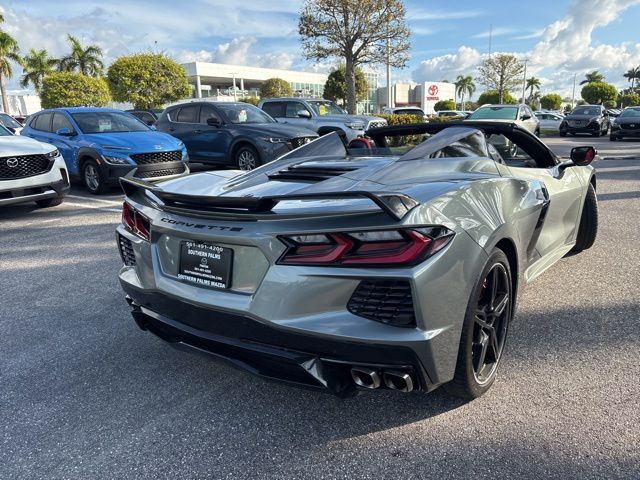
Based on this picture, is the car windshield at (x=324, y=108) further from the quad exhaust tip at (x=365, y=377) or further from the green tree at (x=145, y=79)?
the green tree at (x=145, y=79)

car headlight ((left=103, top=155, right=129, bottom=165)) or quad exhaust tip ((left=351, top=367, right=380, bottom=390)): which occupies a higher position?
car headlight ((left=103, top=155, right=129, bottom=165))

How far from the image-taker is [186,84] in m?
34.5

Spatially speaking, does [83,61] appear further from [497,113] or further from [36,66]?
[497,113]

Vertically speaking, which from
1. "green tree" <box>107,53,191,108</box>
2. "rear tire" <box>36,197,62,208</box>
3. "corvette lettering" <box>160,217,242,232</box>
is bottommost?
"rear tire" <box>36,197,62,208</box>

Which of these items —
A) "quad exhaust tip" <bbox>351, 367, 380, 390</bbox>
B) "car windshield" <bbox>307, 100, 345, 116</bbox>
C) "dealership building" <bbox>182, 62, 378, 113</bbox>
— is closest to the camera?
"quad exhaust tip" <bbox>351, 367, 380, 390</bbox>

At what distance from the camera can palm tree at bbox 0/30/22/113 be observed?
151 ft

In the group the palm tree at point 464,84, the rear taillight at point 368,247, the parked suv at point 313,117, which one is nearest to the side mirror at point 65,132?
the parked suv at point 313,117

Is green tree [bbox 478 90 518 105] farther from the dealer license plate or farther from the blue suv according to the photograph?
the dealer license plate

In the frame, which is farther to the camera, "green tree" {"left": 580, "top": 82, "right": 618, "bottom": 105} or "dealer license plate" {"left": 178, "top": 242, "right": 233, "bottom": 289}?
"green tree" {"left": 580, "top": 82, "right": 618, "bottom": 105}

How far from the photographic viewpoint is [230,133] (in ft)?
34.8

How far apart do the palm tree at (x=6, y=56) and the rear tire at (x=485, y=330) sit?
184 feet

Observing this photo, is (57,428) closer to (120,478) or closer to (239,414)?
(120,478)

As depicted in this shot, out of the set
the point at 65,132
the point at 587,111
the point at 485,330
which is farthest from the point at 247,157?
the point at 587,111

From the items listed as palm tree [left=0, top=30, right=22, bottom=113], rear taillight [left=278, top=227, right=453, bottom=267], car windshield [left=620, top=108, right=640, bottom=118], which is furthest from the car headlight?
palm tree [left=0, top=30, right=22, bottom=113]
